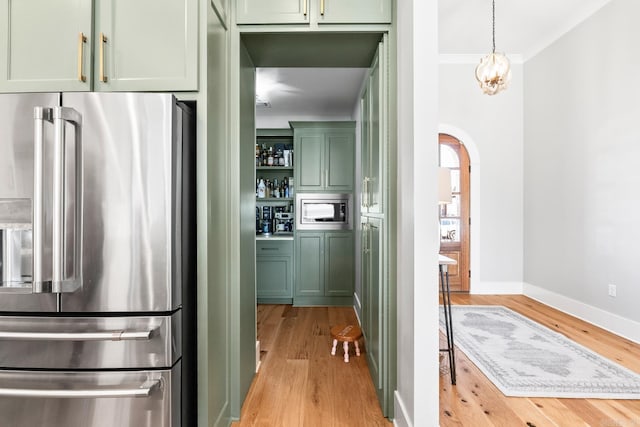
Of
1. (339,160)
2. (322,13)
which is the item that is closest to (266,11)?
(322,13)

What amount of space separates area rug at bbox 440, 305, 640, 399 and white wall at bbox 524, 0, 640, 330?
83 centimetres

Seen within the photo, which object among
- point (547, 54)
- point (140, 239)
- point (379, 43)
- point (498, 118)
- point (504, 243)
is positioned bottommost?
point (504, 243)

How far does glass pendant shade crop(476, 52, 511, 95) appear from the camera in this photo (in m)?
3.10

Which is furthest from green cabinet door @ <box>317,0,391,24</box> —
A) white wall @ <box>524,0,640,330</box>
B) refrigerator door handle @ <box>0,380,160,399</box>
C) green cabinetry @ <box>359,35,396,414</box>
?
white wall @ <box>524,0,640,330</box>

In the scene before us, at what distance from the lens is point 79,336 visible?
4.13 feet

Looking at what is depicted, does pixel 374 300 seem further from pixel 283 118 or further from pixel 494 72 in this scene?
pixel 283 118

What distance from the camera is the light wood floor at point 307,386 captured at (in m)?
1.90

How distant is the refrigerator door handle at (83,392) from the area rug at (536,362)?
6.96 feet

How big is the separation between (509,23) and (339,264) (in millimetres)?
3442

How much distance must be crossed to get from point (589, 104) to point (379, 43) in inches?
115

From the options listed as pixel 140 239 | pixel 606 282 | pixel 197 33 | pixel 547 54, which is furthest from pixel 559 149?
pixel 140 239

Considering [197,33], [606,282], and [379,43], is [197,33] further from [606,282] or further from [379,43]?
[606,282]

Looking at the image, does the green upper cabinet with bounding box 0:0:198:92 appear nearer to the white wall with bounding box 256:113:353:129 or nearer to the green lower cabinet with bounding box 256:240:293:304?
the green lower cabinet with bounding box 256:240:293:304

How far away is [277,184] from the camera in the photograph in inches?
194
